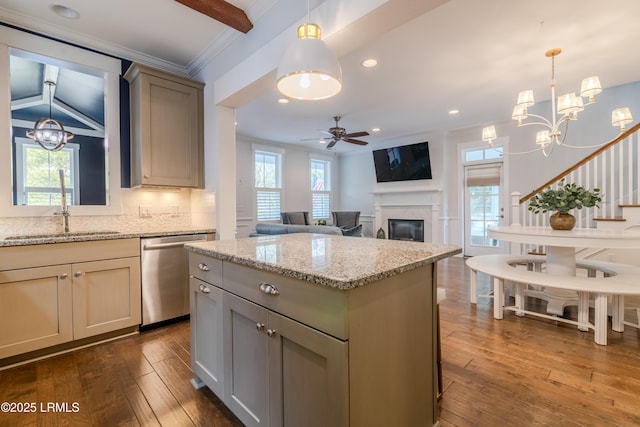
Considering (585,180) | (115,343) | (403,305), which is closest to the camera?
(403,305)

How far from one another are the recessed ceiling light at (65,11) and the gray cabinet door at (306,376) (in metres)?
2.92

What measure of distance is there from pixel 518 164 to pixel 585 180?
165 cm

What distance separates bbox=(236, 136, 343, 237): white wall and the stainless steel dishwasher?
11.7ft

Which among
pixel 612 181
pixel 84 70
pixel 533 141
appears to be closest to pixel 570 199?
pixel 612 181

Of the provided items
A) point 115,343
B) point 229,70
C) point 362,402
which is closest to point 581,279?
point 362,402

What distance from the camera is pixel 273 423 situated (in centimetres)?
120

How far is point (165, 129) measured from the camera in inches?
114

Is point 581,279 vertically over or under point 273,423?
over

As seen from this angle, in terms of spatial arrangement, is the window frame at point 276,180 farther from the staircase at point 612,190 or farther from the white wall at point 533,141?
the staircase at point 612,190

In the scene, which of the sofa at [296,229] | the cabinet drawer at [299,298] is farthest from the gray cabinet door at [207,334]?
the sofa at [296,229]

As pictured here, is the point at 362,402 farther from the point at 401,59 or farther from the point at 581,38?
the point at 581,38

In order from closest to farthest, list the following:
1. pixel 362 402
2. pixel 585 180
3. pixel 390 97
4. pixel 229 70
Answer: pixel 362 402 < pixel 229 70 < pixel 585 180 < pixel 390 97

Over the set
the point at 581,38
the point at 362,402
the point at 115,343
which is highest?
the point at 581,38

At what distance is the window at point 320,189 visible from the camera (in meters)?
7.93
